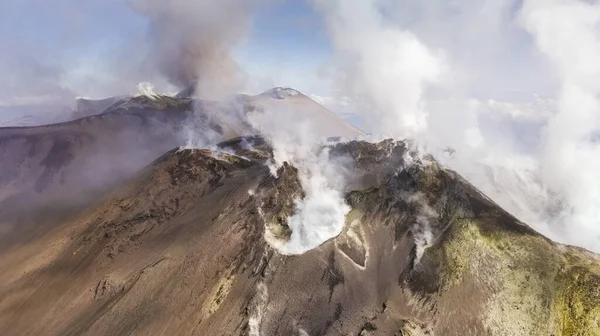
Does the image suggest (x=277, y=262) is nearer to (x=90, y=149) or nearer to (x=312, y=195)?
(x=312, y=195)

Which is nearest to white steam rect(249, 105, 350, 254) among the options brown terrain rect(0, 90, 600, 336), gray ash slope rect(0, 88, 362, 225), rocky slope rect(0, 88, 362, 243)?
brown terrain rect(0, 90, 600, 336)

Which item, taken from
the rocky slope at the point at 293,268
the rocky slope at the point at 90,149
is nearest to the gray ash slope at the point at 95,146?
the rocky slope at the point at 90,149

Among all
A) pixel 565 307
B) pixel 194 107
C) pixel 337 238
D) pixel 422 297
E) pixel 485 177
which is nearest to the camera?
pixel 565 307

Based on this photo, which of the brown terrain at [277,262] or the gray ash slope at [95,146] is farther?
the gray ash slope at [95,146]

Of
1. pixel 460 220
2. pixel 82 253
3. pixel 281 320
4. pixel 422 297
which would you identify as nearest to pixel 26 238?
pixel 82 253

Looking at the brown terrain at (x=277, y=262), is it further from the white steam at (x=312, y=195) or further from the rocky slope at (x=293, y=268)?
the white steam at (x=312, y=195)

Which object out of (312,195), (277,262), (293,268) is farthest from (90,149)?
(293,268)

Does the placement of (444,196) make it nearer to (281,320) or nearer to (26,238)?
(281,320)

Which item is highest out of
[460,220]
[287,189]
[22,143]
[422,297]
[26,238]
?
[460,220]
